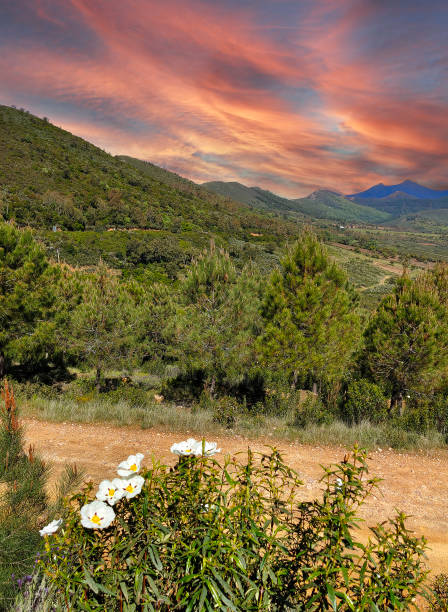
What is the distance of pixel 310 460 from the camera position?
19.8ft

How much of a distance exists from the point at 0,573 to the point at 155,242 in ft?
183

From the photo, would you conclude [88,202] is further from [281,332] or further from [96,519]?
[96,519]

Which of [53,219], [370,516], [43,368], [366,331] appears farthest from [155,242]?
[370,516]

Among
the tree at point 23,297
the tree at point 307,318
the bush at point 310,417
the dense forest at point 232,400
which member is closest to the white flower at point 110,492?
the dense forest at point 232,400

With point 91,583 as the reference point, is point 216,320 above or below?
below

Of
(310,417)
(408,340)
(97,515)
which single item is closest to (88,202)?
(310,417)

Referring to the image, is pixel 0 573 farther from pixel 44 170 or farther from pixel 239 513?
pixel 44 170

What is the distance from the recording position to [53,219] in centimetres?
5706

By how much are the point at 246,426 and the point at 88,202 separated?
243 feet

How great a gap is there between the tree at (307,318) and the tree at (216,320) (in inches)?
30.9

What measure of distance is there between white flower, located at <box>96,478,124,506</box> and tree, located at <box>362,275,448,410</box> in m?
8.95

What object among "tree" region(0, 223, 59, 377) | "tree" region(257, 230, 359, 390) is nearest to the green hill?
"tree" region(0, 223, 59, 377)

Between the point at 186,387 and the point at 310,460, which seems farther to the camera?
the point at 186,387

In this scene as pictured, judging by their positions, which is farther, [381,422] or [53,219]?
[53,219]
